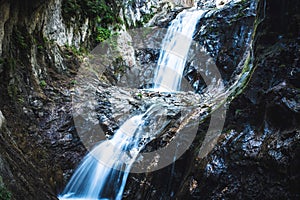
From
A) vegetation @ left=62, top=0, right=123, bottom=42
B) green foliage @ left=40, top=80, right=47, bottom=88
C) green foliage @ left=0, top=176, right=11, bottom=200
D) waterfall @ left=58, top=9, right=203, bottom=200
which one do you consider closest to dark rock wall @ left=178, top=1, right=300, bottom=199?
waterfall @ left=58, top=9, right=203, bottom=200

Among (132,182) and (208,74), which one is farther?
(208,74)

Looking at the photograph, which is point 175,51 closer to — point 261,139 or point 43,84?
point 43,84

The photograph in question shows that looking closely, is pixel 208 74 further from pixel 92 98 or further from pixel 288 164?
pixel 288 164

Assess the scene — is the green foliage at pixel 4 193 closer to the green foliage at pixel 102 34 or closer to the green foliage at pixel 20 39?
the green foliage at pixel 20 39

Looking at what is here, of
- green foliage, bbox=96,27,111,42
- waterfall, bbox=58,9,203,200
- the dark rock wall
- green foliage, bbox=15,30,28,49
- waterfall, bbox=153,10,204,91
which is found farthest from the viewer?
waterfall, bbox=153,10,204,91

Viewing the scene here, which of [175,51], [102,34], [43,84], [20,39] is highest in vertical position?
[102,34]

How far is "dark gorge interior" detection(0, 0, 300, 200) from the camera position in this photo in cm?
364

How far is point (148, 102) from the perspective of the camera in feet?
28.1

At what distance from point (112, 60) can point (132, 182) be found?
6.51 meters

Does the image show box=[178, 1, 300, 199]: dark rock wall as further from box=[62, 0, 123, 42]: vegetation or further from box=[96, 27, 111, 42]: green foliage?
box=[96, 27, 111, 42]: green foliage

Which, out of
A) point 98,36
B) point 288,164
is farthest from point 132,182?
point 98,36

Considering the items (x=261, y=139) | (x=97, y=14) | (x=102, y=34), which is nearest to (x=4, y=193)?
(x=261, y=139)

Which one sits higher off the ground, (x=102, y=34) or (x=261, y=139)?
(x=102, y=34)

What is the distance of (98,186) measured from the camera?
584 centimetres
